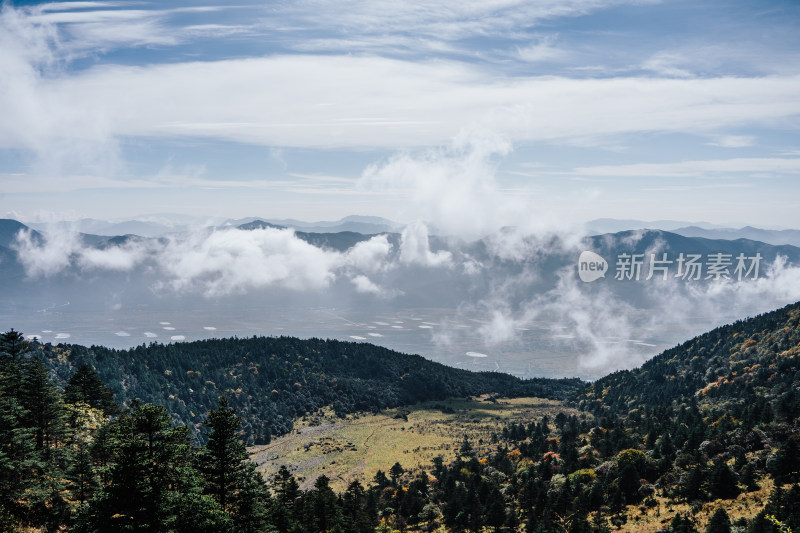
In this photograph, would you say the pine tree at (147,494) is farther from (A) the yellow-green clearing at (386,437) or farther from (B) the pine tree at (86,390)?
(A) the yellow-green clearing at (386,437)

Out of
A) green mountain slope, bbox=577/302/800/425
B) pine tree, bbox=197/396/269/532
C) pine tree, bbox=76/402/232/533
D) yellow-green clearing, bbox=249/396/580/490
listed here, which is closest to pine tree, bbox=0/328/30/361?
pine tree, bbox=197/396/269/532

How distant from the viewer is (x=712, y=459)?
60281mm

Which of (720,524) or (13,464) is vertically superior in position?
(13,464)

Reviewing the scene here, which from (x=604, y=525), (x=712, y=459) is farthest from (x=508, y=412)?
(x=604, y=525)

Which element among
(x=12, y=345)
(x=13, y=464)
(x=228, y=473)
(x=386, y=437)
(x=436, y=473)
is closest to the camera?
(x=228, y=473)

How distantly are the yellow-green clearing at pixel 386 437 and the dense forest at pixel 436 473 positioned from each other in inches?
426

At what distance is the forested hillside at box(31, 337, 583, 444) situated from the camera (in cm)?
14325

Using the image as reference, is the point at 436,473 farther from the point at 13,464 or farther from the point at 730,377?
the point at 730,377

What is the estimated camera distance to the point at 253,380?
542ft

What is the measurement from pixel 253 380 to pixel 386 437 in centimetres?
5908

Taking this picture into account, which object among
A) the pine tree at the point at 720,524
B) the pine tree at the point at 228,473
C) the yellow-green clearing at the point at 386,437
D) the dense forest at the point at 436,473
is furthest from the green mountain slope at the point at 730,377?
the pine tree at the point at 228,473

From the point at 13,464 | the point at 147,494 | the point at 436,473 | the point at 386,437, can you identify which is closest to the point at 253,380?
the point at 386,437

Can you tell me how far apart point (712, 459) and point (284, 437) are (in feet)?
353

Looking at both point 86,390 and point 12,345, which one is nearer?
point 12,345
